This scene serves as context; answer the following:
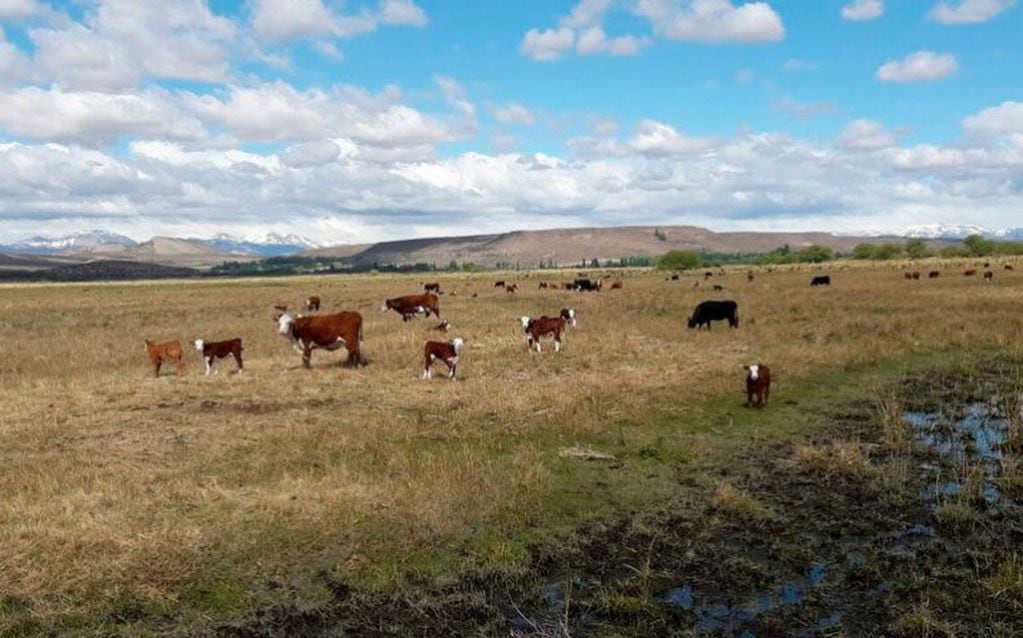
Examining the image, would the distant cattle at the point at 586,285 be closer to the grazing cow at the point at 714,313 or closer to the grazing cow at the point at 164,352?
the grazing cow at the point at 714,313

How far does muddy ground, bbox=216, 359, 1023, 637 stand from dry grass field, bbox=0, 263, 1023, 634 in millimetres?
615

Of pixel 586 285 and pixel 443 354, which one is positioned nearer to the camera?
pixel 443 354

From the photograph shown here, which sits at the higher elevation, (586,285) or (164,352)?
(586,285)

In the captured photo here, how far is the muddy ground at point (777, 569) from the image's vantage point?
264 inches

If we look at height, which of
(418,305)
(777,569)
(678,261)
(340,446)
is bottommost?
(777,569)

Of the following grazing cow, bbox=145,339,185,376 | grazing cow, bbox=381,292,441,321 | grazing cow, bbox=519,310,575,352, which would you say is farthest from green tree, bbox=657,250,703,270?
grazing cow, bbox=145,339,185,376

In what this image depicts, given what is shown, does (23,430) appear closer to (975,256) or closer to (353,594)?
(353,594)

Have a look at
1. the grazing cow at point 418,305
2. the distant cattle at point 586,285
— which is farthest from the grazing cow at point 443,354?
the distant cattle at point 586,285

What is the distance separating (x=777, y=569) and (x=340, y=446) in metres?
7.32

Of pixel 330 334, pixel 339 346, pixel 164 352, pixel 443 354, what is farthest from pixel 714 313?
pixel 164 352

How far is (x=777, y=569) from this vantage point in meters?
7.83

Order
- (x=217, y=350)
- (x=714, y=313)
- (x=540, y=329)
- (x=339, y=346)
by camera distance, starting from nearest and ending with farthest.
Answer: (x=217, y=350), (x=339, y=346), (x=540, y=329), (x=714, y=313)

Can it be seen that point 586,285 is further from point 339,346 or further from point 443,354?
point 443,354

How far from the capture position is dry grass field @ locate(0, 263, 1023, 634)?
25.9ft
